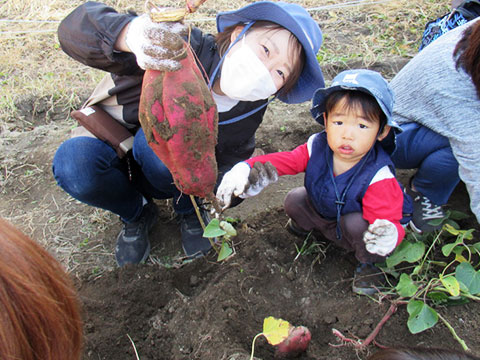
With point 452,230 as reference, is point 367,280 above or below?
below

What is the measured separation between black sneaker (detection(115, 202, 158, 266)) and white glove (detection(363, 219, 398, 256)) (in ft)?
3.33

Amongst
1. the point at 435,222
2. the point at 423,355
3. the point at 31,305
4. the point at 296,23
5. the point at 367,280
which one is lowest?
the point at 367,280

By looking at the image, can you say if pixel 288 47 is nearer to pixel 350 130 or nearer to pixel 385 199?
pixel 350 130

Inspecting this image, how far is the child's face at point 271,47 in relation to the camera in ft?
4.32

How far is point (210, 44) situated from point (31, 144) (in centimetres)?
156

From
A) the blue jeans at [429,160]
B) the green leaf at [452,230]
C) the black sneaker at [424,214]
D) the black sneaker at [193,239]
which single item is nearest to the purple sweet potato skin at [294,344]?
the black sneaker at [193,239]

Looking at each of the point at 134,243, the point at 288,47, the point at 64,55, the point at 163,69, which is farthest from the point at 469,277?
the point at 64,55

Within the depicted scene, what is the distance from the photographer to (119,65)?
133 centimetres

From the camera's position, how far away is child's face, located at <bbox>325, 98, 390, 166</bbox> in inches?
56.7

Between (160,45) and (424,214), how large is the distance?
157 cm

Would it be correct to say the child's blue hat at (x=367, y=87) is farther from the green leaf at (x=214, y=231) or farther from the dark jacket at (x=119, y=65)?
the green leaf at (x=214, y=231)

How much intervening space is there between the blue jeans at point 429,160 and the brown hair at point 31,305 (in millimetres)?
1649

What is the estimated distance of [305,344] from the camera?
4.52 ft

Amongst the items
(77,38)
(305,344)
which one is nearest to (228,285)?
(305,344)
